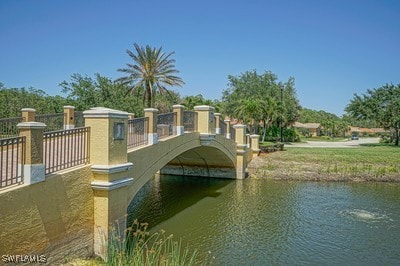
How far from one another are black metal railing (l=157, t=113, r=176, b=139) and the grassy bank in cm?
1071

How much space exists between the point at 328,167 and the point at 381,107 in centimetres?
2122

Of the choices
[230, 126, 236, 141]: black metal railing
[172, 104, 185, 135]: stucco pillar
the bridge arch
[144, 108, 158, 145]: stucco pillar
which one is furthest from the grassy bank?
[144, 108, 158, 145]: stucco pillar

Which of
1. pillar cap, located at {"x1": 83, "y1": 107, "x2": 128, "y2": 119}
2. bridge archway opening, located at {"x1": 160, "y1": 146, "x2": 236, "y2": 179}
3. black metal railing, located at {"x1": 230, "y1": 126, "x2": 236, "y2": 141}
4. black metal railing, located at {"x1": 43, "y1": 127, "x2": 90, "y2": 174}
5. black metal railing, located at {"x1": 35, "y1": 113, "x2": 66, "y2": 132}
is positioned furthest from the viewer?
black metal railing, located at {"x1": 230, "y1": 126, "x2": 236, "y2": 141}

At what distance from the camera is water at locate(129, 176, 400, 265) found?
1001cm

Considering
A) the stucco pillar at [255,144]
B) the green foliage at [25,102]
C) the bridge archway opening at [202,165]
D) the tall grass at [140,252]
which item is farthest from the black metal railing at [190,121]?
the green foliage at [25,102]

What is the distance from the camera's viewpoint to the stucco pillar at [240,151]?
2250 centimetres

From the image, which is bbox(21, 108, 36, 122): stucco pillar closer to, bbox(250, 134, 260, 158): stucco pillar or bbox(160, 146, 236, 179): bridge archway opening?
bbox(160, 146, 236, 179): bridge archway opening

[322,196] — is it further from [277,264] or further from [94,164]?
[94,164]

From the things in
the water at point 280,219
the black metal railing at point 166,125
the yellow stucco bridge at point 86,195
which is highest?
the black metal railing at point 166,125

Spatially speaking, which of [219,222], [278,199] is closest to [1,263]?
[219,222]

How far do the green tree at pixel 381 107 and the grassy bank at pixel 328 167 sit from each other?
1382 cm

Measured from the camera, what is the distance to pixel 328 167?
22953 mm

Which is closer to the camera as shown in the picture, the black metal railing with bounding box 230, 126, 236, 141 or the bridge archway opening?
the bridge archway opening

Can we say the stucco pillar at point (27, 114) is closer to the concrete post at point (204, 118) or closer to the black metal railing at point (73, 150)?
the black metal railing at point (73, 150)
